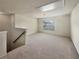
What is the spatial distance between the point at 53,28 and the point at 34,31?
2499mm

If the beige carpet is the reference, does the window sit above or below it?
above

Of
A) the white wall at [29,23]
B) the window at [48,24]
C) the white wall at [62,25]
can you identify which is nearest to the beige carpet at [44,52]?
the white wall at [62,25]

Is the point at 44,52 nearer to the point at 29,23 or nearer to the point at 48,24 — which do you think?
the point at 29,23

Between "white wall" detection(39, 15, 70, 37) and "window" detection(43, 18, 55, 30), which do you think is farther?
"window" detection(43, 18, 55, 30)

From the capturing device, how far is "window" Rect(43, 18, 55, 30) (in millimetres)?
7937

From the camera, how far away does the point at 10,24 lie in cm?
532

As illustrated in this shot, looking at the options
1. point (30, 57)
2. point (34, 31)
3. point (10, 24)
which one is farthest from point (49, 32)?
point (30, 57)

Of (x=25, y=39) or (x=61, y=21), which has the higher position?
(x=61, y=21)

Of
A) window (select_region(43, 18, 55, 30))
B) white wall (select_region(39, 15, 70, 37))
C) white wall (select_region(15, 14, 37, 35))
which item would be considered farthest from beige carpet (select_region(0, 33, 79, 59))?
window (select_region(43, 18, 55, 30))

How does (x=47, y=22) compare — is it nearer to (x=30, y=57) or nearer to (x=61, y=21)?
(x=61, y=21)

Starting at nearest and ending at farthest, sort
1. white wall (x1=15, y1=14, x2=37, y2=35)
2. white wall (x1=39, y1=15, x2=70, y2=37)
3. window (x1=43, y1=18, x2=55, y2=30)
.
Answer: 1. white wall (x1=39, y1=15, x2=70, y2=37)
2. white wall (x1=15, y1=14, x2=37, y2=35)
3. window (x1=43, y1=18, x2=55, y2=30)

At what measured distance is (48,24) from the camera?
27.7ft

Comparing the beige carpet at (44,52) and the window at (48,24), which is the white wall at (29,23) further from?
the beige carpet at (44,52)

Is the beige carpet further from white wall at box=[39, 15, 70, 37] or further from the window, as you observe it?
the window
